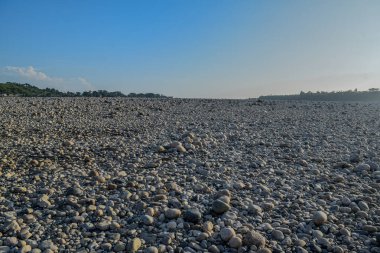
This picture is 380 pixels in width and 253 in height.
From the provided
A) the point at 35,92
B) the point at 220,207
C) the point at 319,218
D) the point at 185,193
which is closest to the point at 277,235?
the point at 319,218

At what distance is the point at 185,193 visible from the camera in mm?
4992

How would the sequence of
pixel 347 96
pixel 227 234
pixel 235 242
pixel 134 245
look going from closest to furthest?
pixel 134 245 < pixel 235 242 < pixel 227 234 < pixel 347 96

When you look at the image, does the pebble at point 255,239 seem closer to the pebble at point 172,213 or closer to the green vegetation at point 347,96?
the pebble at point 172,213

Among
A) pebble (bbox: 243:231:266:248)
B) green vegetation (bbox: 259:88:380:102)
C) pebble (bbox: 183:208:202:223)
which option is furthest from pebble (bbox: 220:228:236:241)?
green vegetation (bbox: 259:88:380:102)

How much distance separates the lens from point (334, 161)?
7332 millimetres

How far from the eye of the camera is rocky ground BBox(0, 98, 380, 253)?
3736 millimetres

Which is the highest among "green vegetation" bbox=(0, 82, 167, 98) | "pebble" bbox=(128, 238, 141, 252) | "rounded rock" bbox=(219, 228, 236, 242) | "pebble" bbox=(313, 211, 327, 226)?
"green vegetation" bbox=(0, 82, 167, 98)

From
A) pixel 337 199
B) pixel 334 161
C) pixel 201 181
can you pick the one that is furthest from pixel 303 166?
pixel 201 181


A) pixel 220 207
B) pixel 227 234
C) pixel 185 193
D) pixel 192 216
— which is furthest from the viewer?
pixel 185 193

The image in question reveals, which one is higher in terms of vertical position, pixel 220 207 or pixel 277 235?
pixel 220 207

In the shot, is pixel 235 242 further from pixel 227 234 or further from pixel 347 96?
pixel 347 96

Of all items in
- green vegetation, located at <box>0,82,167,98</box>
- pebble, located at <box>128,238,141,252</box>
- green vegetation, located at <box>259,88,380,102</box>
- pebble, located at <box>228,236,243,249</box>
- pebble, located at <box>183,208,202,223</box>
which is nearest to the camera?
pebble, located at <box>128,238,141,252</box>

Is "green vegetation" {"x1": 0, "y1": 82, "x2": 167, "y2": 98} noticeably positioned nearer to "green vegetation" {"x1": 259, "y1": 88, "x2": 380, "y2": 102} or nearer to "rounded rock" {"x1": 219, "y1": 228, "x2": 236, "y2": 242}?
"green vegetation" {"x1": 259, "y1": 88, "x2": 380, "y2": 102}

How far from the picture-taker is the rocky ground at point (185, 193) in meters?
3.74
